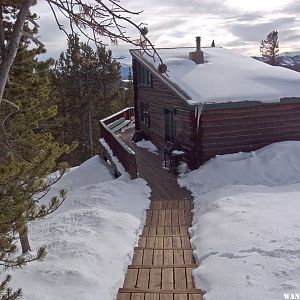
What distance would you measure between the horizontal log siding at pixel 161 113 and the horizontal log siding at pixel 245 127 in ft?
1.78

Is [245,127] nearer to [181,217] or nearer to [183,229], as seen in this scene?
[181,217]

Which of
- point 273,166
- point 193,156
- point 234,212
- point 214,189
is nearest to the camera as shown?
point 234,212

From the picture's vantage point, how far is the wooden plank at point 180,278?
6.14 m

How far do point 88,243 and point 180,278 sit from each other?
1.95 metres

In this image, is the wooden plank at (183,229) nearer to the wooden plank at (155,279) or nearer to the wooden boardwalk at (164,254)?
the wooden boardwalk at (164,254)

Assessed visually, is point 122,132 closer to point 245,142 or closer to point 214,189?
point 245,142

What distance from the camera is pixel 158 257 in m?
7.26

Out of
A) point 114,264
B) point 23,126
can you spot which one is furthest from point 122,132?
point 114,264

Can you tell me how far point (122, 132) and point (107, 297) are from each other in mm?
19273

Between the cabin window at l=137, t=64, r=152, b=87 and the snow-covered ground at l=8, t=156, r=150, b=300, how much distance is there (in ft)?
27.3

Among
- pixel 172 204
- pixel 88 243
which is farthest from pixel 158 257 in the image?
pixel 172 204

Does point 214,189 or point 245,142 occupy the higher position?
point 245,142

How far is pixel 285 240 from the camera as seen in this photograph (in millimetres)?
7023

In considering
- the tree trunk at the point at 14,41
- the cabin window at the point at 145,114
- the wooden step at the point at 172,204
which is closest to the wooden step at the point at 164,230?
the wooden step at the point at 172,204
